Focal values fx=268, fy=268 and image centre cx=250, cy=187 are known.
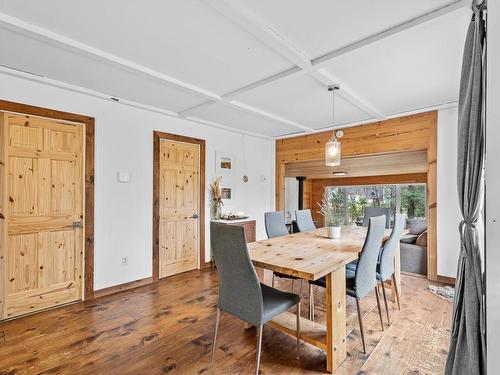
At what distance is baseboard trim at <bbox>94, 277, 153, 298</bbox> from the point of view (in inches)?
123

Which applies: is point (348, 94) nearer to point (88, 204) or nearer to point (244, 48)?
point (244, 48)

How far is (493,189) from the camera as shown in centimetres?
101

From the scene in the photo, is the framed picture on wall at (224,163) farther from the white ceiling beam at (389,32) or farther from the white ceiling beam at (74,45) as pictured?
the white ceiling beam at (389,32)

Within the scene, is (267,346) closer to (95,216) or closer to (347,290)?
(347,290)

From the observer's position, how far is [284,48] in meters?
2.04

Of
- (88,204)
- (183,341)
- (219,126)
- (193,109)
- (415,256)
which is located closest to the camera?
(183,341)

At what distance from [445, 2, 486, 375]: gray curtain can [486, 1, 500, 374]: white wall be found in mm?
115

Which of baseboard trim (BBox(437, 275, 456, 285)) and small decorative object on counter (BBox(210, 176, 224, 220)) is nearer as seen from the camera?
baseboard trim (BBox(437, 275, 456, 285))

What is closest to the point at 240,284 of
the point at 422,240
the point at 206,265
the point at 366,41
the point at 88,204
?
the point at 366,41

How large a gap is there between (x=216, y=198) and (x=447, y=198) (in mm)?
3263

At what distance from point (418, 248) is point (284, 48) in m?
3.44

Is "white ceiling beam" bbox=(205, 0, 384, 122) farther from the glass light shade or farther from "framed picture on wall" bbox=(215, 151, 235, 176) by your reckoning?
"framed picture on wall" bbox=(215, 151, 235, 176)

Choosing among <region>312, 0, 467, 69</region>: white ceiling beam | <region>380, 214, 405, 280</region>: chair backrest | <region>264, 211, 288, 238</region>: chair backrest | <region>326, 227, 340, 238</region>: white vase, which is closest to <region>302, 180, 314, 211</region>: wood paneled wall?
<region>264, 211, 288, 238</region>: chair backrest

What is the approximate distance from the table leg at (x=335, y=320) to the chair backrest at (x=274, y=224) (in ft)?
4.35
